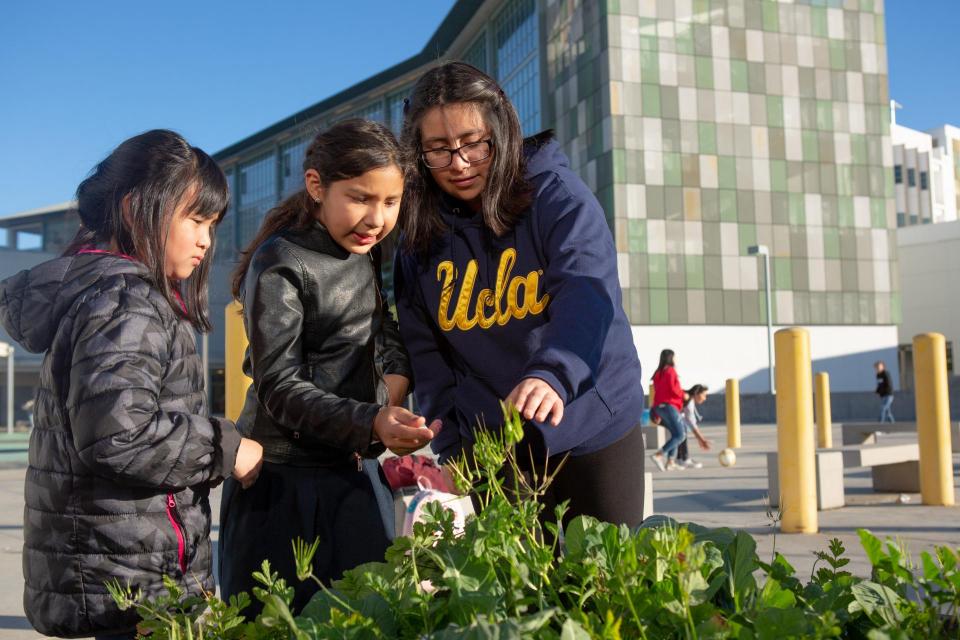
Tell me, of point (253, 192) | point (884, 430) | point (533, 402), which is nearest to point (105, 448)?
point (533, 402)

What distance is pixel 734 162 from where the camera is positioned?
137 feet

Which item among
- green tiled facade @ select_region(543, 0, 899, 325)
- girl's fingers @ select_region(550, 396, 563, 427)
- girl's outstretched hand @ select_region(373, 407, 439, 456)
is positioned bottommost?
girl's outstretched hand @ select_region(373, 407, 439, 456)

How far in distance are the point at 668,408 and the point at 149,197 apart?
11.5 metres

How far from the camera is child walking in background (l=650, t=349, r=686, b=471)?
1283cm

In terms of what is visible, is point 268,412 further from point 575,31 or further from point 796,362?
point 575,31

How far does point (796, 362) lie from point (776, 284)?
37.1m

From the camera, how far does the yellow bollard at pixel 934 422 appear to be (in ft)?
26.4

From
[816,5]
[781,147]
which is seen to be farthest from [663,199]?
[816,5]

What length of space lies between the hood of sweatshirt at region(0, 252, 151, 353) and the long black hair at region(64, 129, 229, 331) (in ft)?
0.23

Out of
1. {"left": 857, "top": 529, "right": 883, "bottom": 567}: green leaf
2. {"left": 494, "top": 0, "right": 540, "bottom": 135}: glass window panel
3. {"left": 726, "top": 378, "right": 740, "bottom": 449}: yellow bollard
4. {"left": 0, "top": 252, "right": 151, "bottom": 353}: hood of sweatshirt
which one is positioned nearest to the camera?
{"left": 857, "top": 529, "right": 883, "bottom": 567}: green leaf

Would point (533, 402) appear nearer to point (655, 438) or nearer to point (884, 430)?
point (884, 430)

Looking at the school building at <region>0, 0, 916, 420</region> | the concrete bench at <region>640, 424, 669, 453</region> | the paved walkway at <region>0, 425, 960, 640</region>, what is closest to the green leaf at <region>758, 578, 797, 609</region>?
the paved walkway at <region>0, 425, 960, 640</region>

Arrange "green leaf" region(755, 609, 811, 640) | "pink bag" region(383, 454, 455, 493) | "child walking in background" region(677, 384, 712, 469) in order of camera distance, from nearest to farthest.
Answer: "green leaf" region(755, 609, 811, 640) → "pink bag" region(383, 454, 455, 493) → "child walking in background" region(677, 384, 712, 469)

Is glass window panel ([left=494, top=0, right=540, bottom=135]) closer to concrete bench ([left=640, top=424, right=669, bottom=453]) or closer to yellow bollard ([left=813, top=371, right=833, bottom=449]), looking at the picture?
yellow bollard ([left=813, top=371, right=833, bottom=449])
